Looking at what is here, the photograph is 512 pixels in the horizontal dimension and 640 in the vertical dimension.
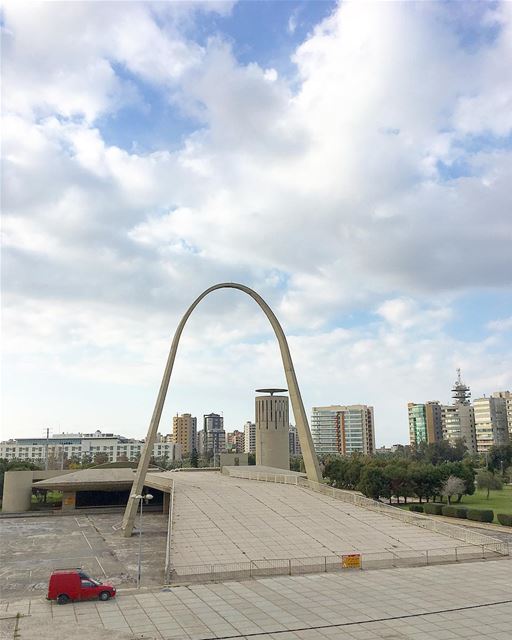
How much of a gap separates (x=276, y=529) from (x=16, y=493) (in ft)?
155

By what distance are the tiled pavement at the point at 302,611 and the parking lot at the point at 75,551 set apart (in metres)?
5.29

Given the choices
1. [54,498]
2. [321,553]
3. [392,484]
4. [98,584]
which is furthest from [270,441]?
[98,584]

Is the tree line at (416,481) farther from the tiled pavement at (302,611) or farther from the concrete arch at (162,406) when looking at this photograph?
the tiled pavement at (302,611)

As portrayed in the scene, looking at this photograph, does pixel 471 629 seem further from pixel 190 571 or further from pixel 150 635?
pixel 190 571

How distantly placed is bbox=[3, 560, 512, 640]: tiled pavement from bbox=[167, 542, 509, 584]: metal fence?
1.10 metres

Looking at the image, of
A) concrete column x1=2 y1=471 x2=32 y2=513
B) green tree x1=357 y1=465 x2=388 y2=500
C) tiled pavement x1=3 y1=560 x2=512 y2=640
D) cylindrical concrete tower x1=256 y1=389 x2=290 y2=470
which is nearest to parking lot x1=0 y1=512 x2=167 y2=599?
tiled pavement x1=3 y1=560 x2=512 y2=640

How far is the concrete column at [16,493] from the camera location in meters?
68.8

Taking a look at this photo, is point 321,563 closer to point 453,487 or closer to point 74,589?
point 74,589

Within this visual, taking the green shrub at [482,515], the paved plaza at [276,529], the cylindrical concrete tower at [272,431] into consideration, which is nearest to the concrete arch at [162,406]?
the paved plaza at [276,529]

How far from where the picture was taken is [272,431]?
276 ft

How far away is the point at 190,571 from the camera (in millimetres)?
27422

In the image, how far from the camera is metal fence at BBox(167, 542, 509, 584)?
89.7 feet

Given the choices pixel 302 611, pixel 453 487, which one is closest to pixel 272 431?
pixel 453 487

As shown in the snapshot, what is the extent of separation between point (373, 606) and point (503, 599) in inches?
233
